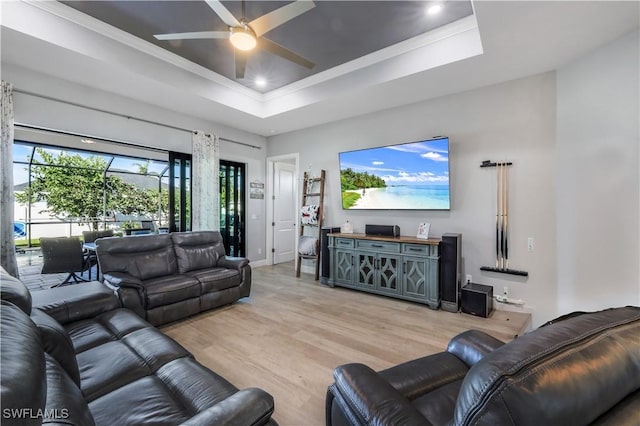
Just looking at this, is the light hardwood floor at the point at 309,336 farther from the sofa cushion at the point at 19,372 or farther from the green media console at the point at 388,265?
the sofa cushion at the point at 19,372

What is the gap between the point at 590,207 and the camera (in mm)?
2725

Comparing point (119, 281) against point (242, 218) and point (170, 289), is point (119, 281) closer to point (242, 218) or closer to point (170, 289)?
point (170, 289)

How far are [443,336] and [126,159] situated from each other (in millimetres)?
7946

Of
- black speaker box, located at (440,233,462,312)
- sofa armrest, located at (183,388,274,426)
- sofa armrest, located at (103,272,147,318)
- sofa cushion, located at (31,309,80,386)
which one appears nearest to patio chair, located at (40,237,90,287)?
sofa armrest, located at (103,272,147,318)

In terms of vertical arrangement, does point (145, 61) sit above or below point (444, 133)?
above

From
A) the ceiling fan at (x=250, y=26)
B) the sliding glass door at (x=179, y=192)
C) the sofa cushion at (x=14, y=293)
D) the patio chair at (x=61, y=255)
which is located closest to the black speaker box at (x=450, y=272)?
the ceiling fan at (x=250, y=26)

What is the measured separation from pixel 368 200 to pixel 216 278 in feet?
8.46

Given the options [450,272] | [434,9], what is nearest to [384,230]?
[450,272]

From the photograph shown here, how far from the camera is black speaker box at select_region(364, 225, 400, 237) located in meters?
4.20

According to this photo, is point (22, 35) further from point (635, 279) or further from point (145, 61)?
point (635, 279)

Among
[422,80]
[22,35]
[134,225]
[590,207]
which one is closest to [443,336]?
[590,207]

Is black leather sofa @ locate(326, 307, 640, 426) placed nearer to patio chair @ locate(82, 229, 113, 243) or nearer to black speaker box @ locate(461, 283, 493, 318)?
black speaker box @ locate(461, 283, 493, 318)

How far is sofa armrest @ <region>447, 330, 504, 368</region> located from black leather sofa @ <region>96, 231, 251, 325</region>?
277cm

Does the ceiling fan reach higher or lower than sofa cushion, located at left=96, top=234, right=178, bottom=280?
higher
